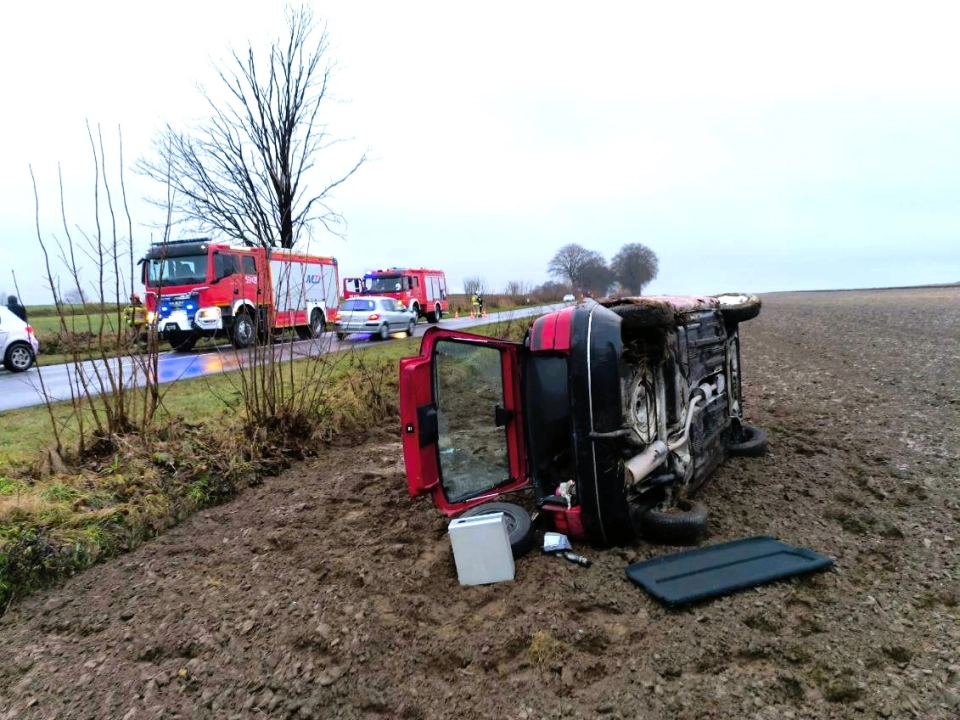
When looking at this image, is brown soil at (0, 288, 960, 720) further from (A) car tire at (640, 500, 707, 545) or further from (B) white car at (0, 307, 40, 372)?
(B) white car at (0, 307, 40, 372)

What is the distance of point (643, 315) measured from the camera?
347cm

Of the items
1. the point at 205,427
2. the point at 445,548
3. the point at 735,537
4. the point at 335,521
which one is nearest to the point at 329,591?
the point at 445,548

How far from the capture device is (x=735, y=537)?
3.50 meters

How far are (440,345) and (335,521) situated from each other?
146 centimetres

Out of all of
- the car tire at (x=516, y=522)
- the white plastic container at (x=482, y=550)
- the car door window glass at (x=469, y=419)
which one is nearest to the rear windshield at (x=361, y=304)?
the car door window glass at (x=469, y=419)

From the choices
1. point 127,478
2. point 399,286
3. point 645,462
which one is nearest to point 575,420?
point 645,462

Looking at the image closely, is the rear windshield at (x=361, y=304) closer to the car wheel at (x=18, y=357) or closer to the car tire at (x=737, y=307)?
the car wheel at (x=18, y=357)

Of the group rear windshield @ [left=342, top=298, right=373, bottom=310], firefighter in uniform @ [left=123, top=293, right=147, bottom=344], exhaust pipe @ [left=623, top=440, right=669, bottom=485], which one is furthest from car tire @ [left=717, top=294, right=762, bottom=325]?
rear windshield @ [left=342, top=298, right=373, bottom=310]

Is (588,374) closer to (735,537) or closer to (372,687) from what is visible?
(735,537)

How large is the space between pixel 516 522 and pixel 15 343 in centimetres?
1305

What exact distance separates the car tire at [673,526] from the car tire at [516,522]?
2.01 ft

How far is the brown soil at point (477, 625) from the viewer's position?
7.38ft

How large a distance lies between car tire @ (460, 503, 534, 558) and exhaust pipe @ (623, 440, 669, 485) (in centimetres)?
62

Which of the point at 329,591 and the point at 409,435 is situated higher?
the point at 409,435
